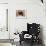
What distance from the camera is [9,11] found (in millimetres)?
3303

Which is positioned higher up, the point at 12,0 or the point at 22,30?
the point at 12,0

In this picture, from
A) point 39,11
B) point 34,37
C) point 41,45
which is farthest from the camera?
point 39,11

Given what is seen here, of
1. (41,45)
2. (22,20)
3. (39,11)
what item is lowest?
(41,45)

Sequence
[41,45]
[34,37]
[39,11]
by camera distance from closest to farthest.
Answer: [41,45] → [34,37] → [39,11]

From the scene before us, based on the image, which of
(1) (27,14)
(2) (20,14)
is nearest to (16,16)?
(2) (20,14)

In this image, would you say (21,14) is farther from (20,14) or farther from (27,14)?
(27,14)

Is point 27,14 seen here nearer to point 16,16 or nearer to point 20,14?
point 20,14

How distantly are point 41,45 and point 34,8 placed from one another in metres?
1.27

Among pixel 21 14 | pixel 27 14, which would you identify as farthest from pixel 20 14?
pixel 27 14

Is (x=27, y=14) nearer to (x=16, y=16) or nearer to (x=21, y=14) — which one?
(x=21, y=14)

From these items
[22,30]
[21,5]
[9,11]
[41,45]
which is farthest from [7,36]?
[41,45]

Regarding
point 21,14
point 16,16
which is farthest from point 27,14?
point 16,16

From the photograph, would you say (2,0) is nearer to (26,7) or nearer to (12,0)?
(12,0)

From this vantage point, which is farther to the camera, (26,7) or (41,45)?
(26,7)
